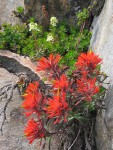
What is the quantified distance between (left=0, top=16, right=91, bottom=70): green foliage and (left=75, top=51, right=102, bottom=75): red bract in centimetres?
145

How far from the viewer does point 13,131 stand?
4.71 metres

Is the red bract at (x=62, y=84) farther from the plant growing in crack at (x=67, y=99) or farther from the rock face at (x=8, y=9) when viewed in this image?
the rock face at (x=8, y=9)

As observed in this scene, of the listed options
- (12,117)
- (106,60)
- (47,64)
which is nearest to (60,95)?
(47,64)

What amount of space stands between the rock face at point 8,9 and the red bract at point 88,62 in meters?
3.21

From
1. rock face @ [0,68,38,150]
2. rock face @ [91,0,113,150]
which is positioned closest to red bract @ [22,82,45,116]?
rock face @ [91,0,113,150]

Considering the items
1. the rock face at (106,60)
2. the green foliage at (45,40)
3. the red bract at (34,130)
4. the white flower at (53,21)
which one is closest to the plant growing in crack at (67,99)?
the red bract at (34,130)

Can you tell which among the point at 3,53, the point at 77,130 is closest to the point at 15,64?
the point at 3,53

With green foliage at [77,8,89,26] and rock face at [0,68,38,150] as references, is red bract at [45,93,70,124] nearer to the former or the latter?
rock face at [0,68,38,150]

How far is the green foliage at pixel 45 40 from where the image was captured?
18.9 feet

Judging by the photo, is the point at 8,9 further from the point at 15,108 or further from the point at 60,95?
the point at 60,95

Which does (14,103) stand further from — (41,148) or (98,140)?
(98,140)

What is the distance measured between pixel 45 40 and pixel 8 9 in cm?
140

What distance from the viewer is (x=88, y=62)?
12.7ft

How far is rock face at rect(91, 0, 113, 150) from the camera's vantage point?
13.2 ft
